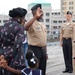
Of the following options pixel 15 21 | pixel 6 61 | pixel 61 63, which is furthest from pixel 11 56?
pixel 61 63

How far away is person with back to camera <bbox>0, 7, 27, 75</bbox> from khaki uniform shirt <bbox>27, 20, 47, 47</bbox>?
116 cm

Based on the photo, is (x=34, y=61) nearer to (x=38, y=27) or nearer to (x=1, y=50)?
(x=1, y=50)

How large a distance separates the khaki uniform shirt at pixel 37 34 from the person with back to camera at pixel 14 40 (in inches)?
45.7

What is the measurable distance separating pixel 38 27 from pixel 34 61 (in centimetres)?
128

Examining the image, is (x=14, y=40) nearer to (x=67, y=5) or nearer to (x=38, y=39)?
(x=38, y=39)

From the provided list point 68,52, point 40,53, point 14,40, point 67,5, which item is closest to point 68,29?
point 68,52

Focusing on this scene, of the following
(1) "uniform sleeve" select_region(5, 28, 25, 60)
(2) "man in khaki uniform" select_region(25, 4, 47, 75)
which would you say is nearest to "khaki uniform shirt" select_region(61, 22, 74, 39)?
(2) "man in khaki uniform" select_region(25, 4, 47, 75)

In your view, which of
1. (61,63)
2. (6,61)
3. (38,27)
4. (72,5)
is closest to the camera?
(6,61)

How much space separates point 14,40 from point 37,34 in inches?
51.7

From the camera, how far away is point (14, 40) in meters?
3.40

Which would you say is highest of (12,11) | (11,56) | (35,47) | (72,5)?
(12,11)

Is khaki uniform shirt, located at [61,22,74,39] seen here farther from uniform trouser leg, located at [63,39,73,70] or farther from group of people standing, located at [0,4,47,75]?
group of people standing, located at [0,4,47,75]

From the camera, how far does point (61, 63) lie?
808cm

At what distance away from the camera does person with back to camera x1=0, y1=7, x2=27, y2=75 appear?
338 cm
